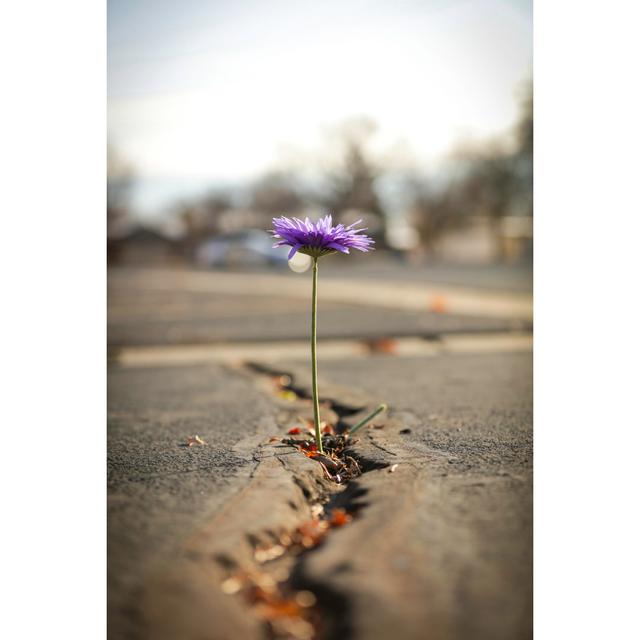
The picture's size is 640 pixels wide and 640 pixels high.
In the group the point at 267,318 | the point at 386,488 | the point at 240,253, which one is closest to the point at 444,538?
the point at 386,488

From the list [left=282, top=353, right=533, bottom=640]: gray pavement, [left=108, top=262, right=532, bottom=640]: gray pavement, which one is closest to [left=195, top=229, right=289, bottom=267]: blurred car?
[left=108, top=262, right=532, bottom=640]: gray pavement

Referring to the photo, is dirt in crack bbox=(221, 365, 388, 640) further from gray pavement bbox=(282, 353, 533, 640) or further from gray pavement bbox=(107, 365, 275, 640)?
gray pavement bbox=(107, 365, 275, 640)

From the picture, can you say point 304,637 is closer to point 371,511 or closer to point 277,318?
point 371,511

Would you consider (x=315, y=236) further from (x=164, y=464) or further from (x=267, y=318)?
(x=267, y=318)

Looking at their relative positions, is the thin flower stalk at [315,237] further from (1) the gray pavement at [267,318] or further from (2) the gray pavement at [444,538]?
(1) the gray pavement at [267,318]
